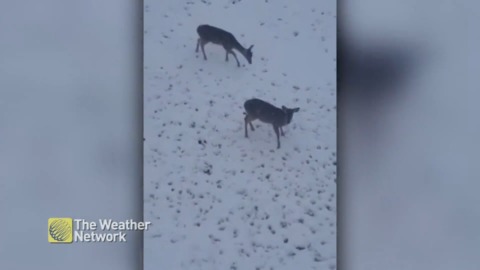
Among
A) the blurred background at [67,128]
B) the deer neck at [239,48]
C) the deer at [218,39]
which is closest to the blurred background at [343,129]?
the blurred background at [67,128]

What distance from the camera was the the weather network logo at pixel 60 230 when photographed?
11.0 feet

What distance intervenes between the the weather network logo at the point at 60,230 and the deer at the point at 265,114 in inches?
36.2

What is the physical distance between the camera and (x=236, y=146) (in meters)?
3.44

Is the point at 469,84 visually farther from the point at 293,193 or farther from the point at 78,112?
the point at 78,112

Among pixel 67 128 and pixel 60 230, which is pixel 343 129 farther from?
pixel 60 230

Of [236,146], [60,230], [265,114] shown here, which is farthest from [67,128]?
[265,114]

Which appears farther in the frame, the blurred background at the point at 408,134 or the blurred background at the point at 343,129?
the blurred background at the point at 408,134

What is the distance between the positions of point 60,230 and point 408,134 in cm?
171

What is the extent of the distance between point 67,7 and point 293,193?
1366 mm

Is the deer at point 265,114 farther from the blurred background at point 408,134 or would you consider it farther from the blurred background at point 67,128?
the blurred background at point 67,128

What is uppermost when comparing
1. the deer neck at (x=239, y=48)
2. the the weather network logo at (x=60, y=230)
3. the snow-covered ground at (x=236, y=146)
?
the deer neck at (x=239, y=48)

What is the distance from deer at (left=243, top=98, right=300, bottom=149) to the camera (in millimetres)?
3441

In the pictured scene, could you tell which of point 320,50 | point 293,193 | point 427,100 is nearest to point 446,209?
point 427,100

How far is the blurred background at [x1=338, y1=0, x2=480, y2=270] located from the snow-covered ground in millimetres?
124
